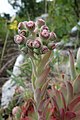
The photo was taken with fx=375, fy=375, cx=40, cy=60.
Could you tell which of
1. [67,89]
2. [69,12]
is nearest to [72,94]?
Answer: [67,89]

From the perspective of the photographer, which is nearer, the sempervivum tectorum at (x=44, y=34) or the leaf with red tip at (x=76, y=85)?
the sempervivum tectorum at (x=44, y=34)

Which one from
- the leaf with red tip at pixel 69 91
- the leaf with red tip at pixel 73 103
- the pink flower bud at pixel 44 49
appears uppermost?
the pink flower bud at pixel 44 49

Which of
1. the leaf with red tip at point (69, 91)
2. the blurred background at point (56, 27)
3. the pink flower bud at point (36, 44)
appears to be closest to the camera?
the pink flower bud at point (36, 44)

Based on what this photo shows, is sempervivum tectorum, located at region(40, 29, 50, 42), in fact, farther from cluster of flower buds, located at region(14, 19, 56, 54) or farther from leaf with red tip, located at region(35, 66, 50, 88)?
leaf with red tip, located at region(35, 66, 50, 88)

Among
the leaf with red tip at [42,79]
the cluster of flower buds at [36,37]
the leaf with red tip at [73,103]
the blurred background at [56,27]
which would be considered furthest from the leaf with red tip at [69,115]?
the blurred background at [56,27]

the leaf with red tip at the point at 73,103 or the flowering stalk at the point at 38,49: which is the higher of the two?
the flowering stalk at the point at 38,49

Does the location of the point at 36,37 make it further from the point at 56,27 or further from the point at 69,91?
the point at 56,27

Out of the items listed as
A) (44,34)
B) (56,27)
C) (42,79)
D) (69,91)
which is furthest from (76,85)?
(56,27)

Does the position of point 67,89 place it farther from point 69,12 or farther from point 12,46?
point 69,12

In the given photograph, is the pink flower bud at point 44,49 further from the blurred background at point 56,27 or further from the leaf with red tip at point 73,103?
the blurred background at point 56,27
